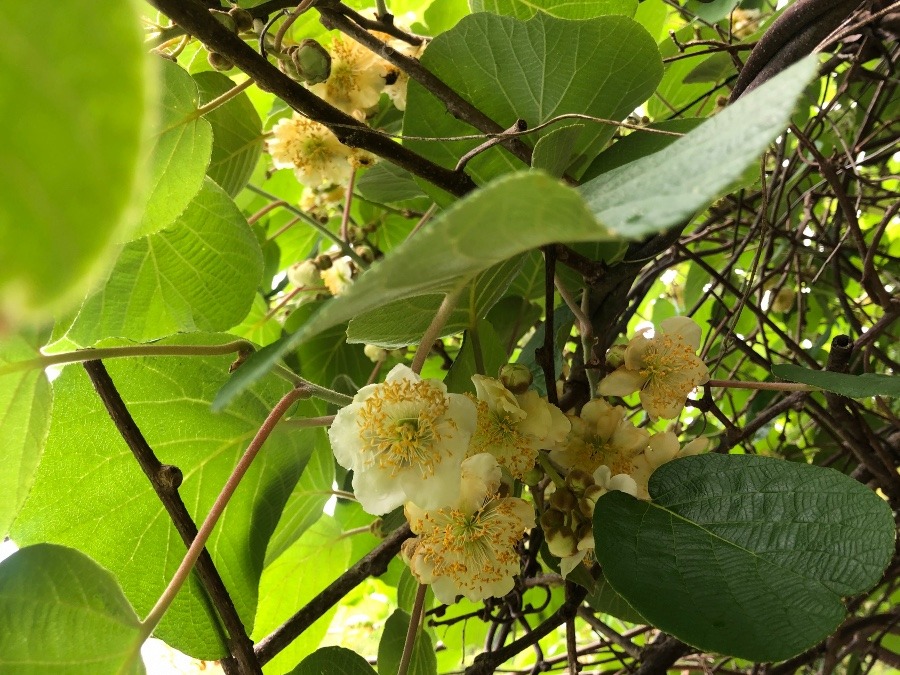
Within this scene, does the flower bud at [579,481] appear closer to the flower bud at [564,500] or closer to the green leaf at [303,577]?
the flower bud at [564,500]

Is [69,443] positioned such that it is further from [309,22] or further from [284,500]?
[309,22]

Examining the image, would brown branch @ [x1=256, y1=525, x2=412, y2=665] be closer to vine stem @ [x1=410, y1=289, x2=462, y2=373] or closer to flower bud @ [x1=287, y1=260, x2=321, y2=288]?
vine stem @ [x1=410, y1=289, x2=462, y2=373]

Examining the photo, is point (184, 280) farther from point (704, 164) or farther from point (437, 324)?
point (704, 164)

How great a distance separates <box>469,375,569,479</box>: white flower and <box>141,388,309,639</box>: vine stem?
5.4 inches

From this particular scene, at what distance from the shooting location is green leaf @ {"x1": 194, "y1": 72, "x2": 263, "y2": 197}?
847 millimetres

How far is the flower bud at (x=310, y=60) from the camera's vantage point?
72 cm

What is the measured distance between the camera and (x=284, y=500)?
0.72 metres

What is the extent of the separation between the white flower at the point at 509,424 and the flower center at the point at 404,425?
5cm

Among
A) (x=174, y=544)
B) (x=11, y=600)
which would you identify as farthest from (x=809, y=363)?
(x=11, y=600)

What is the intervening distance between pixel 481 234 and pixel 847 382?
1.41ft

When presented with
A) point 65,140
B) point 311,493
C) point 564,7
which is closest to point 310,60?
point 564,7

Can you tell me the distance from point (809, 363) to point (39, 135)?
3.43ft

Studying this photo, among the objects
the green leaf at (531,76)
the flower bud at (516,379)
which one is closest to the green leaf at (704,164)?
the flower bud at (516,379)

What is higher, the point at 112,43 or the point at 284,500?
the point at 112,43
